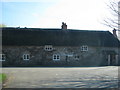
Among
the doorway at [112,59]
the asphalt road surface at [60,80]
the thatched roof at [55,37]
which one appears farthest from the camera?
the doorway at [112,59]

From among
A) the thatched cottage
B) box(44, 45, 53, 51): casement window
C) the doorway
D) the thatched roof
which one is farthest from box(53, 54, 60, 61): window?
the doorway

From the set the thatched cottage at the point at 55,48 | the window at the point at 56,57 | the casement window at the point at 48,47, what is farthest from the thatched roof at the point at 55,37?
the window at the point at 56,57

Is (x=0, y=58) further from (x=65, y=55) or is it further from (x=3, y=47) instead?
(x=65, y=55)

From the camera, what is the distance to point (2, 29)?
117 feet

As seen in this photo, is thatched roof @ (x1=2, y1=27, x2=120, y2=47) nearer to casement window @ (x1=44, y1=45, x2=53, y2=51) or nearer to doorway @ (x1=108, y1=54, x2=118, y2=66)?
casement window @ (x1=44, y1=45, x2=53, y2=51)

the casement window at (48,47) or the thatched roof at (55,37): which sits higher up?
the thatched roof at (55,37)

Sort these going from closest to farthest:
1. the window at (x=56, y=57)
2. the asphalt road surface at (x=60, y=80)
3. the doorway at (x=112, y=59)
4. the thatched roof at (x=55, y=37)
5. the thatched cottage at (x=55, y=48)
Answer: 1. the asphalt road surface at (x=60, y=80)
2. the thatched cottage at (x=55, y=48)
3. the window at (x=56, y=57)
4. the thatched roof at (x=55, y=37)
5. the doorway at (x=112, y=59)

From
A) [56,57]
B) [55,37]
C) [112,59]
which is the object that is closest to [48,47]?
[56,57]

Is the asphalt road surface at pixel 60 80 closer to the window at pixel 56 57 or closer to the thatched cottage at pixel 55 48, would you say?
the thatched cottage at pixel 55 48

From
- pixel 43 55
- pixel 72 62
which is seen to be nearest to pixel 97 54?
pixel 72 62

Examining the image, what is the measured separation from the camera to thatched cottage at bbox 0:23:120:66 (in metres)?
32.9

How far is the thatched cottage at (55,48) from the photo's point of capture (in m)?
32.9

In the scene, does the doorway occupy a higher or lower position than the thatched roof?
lower

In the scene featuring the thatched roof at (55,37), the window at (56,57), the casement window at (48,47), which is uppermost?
the thatched roof at (55,37)
